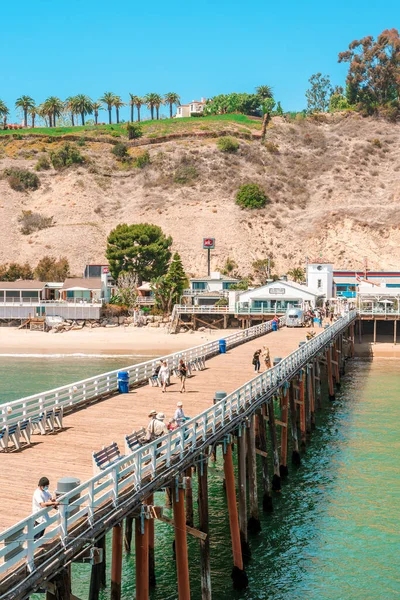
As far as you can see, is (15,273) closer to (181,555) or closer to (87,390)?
(87,390)

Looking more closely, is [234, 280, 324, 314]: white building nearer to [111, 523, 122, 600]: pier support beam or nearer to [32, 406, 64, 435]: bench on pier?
[32, 406, 64, 435]: bench on pier

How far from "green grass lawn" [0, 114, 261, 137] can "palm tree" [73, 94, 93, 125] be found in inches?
256

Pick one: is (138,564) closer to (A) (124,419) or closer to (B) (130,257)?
(A) (124,419)

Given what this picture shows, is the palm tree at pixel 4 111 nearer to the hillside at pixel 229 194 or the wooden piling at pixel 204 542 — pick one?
the hillside at pixel 229 194

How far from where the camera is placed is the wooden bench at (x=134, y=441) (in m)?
16.6

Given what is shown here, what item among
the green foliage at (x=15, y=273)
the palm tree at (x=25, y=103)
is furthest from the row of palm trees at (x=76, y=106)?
the green foliage at (x=15, y=273)

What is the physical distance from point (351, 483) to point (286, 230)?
96604 millimetres

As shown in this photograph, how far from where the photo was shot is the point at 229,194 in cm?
12938

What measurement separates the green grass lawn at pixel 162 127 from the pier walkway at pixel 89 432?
124 meters

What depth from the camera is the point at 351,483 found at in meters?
27.6

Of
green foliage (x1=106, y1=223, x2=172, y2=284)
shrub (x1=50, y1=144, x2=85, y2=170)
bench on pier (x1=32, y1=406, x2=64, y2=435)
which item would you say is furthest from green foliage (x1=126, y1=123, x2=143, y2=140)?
bench on pier (x1=32, y1=406, x2=64, y2=435)

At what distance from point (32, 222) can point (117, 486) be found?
4470 inches

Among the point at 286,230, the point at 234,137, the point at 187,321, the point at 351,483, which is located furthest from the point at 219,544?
the point at 234,137

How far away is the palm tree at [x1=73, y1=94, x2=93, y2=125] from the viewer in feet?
543
